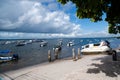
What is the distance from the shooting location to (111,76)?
16.1 meters

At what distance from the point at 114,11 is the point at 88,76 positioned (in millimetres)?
5693

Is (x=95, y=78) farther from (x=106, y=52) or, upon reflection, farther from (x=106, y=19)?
(x=106, y=52)

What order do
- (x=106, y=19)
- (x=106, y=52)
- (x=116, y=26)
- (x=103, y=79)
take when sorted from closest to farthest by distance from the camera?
1. (x=103, y=79)
2. (x=106, y=19)
3. (x=116, y=26)
4. (x=106, y=52)

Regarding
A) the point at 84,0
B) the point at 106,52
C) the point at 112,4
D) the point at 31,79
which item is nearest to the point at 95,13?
the point at 112,4

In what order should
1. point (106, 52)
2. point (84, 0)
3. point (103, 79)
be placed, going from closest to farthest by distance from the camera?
point (84, 0) < point (103, 79) < point (106, 52)

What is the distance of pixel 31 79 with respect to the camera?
720 inches

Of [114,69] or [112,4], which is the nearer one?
[112,4]

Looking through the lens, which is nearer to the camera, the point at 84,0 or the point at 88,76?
the point at 84,0

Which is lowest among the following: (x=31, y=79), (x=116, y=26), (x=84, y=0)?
(x=31, y=79)

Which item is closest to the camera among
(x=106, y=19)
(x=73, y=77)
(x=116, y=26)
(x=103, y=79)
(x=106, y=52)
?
(x=103, y=79)

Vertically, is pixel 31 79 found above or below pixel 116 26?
below

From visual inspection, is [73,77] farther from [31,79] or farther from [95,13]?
[95,13]

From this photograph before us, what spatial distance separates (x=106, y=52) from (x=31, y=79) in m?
18.6

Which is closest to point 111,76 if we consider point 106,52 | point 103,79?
point 103,79
